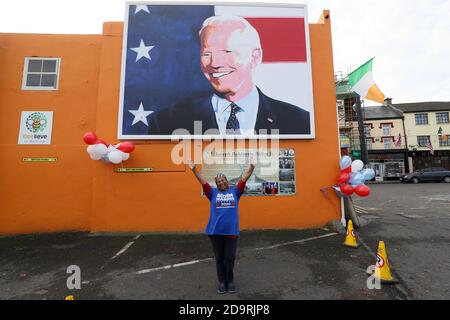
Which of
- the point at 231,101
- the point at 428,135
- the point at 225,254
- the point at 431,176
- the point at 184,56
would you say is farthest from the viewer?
the point at 428,135

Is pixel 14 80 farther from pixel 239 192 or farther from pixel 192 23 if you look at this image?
pixel 239 192

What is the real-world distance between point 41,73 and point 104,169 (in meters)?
4.28

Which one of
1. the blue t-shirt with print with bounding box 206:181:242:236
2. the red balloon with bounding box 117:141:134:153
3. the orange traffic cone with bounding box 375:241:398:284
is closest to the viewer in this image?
the blue t-shirt with print with bounding box 206:181:242:236

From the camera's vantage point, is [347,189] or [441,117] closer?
[347,189]

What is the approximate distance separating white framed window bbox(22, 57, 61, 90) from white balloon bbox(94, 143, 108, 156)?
3403 millimetres

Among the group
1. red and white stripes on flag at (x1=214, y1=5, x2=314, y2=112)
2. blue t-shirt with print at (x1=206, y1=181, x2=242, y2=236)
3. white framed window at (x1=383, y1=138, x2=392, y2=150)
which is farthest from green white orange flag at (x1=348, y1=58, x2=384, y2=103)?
white framed window at (x1=383, y1=138, x2=392, y2=150)

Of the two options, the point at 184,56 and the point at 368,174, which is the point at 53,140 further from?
the point at 368,174

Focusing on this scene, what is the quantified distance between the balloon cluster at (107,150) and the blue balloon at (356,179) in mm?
6829

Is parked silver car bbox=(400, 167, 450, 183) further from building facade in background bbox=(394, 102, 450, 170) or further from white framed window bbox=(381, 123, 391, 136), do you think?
white framed window bbox=(381, 123, 391, 136)

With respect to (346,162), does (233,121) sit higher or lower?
higher

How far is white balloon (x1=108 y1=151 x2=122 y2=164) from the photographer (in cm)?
785

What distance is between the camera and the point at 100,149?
7762 millimetres

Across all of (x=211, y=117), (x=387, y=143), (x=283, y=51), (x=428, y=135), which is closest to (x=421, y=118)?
(x=428, y=135)

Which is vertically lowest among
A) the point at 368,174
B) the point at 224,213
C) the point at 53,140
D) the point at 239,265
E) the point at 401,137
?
the point at 239,265
